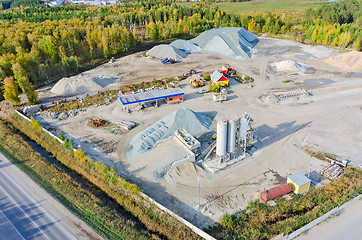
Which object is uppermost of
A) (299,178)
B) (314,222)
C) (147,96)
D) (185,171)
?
(147,96)

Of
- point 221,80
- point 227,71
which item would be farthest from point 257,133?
point 227,71

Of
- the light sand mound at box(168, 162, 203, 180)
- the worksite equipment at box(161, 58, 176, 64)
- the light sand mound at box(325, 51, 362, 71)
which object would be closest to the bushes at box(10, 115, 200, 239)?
the light sand mound at box(168, 162, 203, 180)

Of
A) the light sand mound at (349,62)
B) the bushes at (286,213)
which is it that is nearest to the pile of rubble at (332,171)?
the bushes at (286,213)

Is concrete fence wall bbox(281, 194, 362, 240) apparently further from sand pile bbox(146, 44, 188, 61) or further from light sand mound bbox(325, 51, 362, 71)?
sand pile bbox(146, 44, 188, 61)

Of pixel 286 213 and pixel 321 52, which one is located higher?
pixel 321 52

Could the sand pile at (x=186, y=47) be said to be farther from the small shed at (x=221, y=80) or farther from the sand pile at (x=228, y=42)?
the small shed at (x=221, y=80)

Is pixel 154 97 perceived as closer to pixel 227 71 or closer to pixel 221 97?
pixel 221 97
